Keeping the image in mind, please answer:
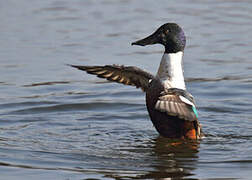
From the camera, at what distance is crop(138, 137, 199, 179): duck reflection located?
268 inches

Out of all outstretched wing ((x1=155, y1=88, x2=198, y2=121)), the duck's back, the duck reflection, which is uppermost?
outstretched wing ((x1=155, y1=88, x2=198, y2=121))

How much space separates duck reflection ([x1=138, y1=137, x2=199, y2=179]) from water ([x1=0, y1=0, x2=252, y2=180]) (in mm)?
12

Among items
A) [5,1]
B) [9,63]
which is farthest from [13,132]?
[5,1]

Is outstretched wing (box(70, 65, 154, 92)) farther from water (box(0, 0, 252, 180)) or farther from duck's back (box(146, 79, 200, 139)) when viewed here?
water (box(0, 0, 252, 180))

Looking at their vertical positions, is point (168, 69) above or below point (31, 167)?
above

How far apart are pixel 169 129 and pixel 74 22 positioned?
660 centimetres

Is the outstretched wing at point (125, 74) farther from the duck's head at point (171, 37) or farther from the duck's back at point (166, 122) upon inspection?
the duck's head at point (171, 37)

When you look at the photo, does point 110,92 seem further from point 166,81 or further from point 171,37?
point 166,81

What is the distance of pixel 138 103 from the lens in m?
10.1

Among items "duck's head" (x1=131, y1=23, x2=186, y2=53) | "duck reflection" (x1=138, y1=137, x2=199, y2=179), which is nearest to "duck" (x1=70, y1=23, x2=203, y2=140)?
"duck's head" (x1=131, y1=23, x2=186, y2=53)

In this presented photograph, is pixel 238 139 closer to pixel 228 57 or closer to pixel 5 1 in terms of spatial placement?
pixel 228 57

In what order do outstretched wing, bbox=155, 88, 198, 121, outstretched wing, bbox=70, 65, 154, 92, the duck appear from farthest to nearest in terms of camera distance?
outstretched wing, bbox=70, 65, 154, 92 < the duck < outstretched wing, bbox=155, 88, 198, 121

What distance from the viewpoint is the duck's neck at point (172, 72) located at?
7.95 meters

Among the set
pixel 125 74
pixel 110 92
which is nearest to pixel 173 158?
pixel 125 74
